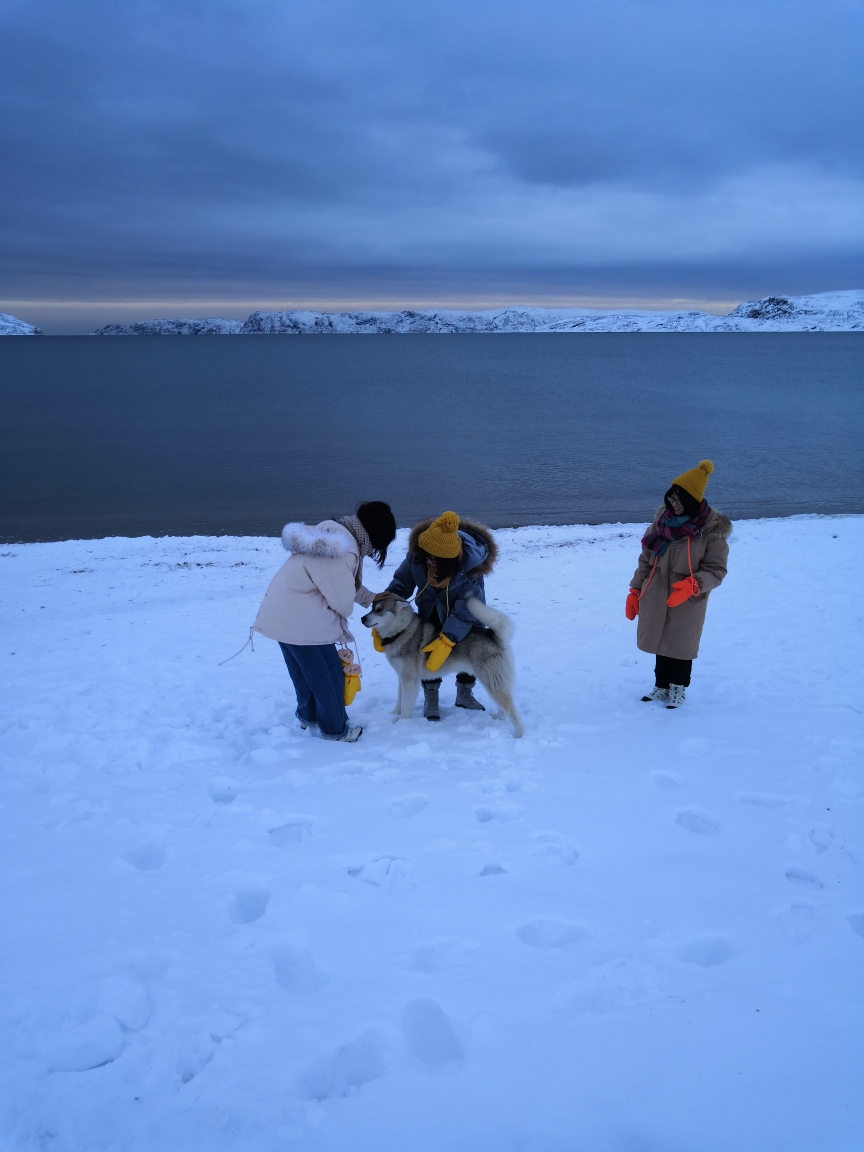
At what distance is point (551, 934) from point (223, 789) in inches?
97.8

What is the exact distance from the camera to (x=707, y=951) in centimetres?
303

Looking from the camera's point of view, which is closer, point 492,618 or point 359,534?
point 359,534

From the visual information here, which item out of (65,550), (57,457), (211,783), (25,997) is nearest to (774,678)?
(211,783)

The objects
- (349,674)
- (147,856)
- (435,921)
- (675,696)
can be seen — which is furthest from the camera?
(675,696)

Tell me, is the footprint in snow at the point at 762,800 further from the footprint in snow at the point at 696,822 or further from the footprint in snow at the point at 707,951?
the footprint in snow at the point at 707,951

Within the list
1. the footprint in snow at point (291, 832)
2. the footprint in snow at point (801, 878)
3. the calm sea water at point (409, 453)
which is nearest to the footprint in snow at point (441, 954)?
the footprint in snow at point (291, 832)

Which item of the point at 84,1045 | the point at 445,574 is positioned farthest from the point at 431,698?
the point at 84,1045

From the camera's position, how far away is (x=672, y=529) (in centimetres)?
528

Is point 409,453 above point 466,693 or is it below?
above

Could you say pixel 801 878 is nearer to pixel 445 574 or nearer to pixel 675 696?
pixel 675 696

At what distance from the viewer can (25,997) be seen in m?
2.78

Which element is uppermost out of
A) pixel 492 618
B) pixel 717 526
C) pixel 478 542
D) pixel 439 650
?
pixel 717 526

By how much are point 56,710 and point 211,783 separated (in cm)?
210

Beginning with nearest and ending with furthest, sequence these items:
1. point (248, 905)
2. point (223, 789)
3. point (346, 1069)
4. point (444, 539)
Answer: point (346, 1069) < point (248, 905) < point (223, 789) < point (444, 539)
